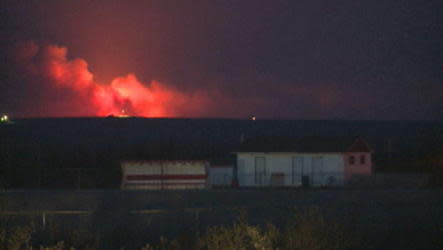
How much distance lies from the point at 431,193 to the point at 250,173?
13299 mm

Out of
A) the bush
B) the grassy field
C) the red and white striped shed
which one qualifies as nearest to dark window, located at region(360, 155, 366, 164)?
the grassy field

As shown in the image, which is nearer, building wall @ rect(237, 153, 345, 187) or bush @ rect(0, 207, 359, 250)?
bush @ rect(0, 207, 359, 250)

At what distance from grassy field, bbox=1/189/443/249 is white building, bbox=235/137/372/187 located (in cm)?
676

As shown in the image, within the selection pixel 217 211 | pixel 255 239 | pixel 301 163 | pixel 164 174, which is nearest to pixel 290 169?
pixel 301 163

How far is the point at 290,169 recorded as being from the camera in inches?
1672

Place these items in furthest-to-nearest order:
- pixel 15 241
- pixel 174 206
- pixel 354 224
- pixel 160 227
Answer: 1. pixel 174 206
2. pixel 160 227
3. pixel 354 224
4. pixel 15 241

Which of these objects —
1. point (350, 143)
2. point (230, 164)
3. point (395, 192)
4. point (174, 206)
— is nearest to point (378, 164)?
point (350, 143)

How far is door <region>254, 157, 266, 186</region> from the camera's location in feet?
137

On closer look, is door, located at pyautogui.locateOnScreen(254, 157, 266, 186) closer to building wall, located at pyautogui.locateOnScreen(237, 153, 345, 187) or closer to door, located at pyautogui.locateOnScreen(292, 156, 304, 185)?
building wall, located at pyautogui.locateOnScreen(237, 153, 345, 187)

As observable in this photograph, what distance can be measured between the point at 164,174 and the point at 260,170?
7928 millimetres

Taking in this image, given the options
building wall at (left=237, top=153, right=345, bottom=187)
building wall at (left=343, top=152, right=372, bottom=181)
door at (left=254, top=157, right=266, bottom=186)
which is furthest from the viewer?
→ building wall at (left=343, top=152, right=372, bottom=181)

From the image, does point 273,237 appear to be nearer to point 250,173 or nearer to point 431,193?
point 431,193

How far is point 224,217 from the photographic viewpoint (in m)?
22.0

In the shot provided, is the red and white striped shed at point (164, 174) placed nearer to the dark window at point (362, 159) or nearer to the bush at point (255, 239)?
the dark window at point (362, 159)
